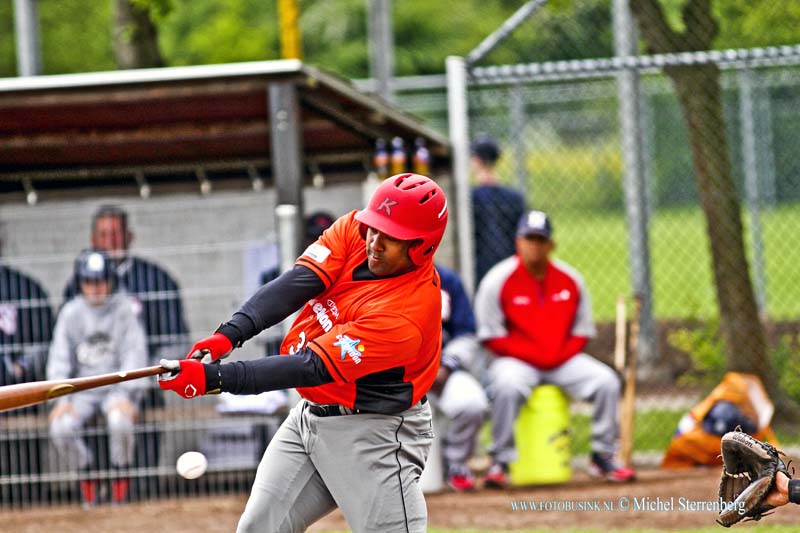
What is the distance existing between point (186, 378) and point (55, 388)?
1.93 ft

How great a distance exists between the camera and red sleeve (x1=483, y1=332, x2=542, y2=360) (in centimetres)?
745

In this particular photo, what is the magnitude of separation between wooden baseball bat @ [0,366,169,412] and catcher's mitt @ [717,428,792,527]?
192cm

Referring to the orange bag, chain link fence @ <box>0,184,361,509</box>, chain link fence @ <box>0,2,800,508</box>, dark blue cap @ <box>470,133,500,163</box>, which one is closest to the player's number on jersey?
chain link fence @ <box>0,184,361,509</box>

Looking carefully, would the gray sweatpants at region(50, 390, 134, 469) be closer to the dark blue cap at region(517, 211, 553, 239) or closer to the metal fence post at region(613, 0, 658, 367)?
the dark blue cap at region(517, 211, 553, 239)

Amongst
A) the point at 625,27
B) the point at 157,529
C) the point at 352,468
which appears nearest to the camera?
the point at 352,468

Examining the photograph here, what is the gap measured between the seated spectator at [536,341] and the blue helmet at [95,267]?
7.17 ft

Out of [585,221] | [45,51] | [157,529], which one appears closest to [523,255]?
[157,529]

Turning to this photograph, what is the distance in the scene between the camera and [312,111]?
7.41m

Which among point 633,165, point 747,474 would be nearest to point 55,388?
point 747,474

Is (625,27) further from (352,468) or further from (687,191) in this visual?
(687,191)

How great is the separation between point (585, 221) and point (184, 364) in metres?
12.7

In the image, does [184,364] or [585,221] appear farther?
[585,221]

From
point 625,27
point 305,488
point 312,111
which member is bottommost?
point 305,488

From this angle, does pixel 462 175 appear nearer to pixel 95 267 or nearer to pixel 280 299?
pixel 95 267
